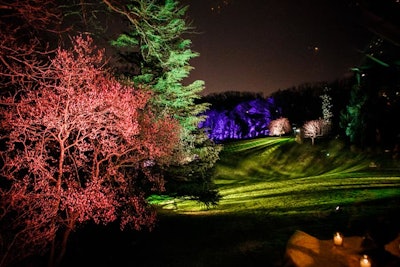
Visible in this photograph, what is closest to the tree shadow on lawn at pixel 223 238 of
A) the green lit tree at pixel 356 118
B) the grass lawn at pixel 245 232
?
the grass lawn at pixel 245 232

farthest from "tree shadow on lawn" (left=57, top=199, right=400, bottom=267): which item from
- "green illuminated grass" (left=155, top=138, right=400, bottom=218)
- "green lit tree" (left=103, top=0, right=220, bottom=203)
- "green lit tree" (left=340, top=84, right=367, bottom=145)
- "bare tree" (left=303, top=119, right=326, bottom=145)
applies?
"bare tree" (left=303, top=119, right=326, bottom=145)

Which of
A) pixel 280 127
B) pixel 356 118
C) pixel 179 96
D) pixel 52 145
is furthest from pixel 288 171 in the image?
pixel 52 145

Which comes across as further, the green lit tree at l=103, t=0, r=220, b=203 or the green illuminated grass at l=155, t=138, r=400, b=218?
the green illuminated grass at l=155, t=138, r=400, b=218

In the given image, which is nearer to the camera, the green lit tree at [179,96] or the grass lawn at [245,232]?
the grass lawn at [245,232]

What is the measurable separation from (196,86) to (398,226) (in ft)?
40.1

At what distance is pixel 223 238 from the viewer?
40.3 feet

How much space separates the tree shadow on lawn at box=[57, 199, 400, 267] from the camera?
9.42 meters

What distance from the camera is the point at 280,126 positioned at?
70.4 meters

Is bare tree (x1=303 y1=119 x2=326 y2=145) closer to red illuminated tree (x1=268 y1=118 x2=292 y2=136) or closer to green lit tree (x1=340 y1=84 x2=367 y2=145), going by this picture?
green lit tree (x1=340 y1=84 x2=367 y2=145)

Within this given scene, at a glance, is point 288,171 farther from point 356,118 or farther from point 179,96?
point 179,96

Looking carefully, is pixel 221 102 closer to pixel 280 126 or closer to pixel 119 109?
pixel 280 126

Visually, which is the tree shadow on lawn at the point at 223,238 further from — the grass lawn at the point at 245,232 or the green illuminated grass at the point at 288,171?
the green illuminated grass at the point at 288,171

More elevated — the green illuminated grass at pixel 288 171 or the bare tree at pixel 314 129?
the bare tree at pixel 314 129

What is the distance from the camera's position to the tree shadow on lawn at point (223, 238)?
9.42 metres
